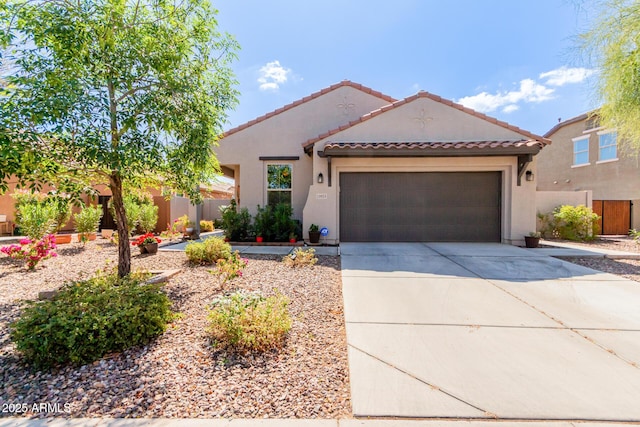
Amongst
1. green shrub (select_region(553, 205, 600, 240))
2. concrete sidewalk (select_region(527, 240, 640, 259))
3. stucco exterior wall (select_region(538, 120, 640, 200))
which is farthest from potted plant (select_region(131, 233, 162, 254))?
stucco exterior wall (select_region(538, 120, 640, 200))

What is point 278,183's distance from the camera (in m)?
10.4

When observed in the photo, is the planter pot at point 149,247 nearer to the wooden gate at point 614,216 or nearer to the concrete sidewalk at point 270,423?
the concrete sidewalk at point 270,423

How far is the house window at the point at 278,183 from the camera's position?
10.4m

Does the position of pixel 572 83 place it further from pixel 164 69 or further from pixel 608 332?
pixel 164 69

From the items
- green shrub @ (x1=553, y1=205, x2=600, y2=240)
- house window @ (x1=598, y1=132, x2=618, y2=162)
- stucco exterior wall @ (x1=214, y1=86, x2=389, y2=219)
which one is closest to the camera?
green shrub @ (x1=553, y1=205, x2=600, y2=240)

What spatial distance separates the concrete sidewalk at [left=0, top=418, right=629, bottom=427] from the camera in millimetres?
1850

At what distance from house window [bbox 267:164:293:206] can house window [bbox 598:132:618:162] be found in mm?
17905

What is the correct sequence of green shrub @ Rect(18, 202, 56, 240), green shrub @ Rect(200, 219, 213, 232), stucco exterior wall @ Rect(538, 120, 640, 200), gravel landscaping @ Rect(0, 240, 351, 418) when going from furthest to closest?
stucco exterior wall @ Rect(538, 120, 640, 200) < green shrub @ Rect(200, 219, 213, 232) < green shrub @ Rect(18, 202, 56, 240) < gravel landscaping @ Rect(0, 240, 351, 418)

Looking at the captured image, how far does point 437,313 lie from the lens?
3662 mm

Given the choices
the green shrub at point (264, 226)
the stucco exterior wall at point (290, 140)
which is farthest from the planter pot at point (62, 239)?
the green shrub at point (264, 226)

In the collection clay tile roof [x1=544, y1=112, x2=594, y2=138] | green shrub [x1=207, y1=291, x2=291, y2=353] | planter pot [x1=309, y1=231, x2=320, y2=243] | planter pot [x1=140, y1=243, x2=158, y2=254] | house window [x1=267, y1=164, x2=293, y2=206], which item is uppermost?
clay tile roof [x1=544, y1=112, x2=594, y2=138]

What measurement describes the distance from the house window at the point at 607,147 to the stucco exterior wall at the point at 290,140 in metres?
14.9

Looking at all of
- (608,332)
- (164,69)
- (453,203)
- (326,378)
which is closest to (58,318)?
(326,378)

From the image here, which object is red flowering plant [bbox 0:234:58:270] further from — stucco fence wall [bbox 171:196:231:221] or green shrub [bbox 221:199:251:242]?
green shrub [bbox 221:199:251:242]
